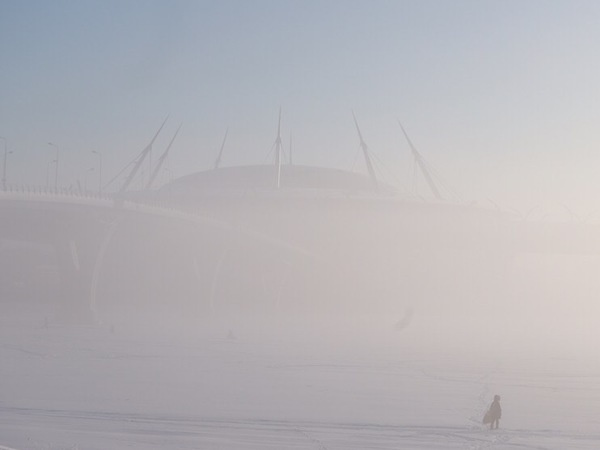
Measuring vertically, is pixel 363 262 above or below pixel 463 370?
above

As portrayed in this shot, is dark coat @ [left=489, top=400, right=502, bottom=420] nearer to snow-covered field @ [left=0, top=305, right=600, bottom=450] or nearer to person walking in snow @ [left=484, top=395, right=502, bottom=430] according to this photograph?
person walking in snow @ [left=484, top=395, right=502, bottom=430]

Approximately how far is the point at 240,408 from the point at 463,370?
12.0m

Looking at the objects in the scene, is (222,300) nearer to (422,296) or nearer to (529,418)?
(422,296)

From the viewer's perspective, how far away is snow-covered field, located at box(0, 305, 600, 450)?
50.1 feet

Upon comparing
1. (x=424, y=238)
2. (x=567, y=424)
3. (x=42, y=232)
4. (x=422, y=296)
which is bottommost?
(x=567, y=424)

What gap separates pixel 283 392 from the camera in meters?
21.6

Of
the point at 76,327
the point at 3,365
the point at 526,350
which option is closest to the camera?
the point at 3,365

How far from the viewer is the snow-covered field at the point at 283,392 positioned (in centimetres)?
1527

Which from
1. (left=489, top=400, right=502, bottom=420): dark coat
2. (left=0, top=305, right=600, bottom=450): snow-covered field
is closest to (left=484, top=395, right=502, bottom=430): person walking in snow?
(left=489, top=400, right=502, bottom=420): dark coat

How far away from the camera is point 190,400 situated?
19.4 m

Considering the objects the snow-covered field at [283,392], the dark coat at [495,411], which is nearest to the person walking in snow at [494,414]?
the dark coat at [495,411]

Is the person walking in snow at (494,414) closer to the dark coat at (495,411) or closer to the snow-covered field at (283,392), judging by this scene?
the dark coat at (495,411)

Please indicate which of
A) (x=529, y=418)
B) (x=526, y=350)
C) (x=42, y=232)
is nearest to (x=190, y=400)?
(x=529, y=418)

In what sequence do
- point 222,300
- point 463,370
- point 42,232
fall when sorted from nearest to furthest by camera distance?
point 463,370 < point 42,232 < point 222,300
